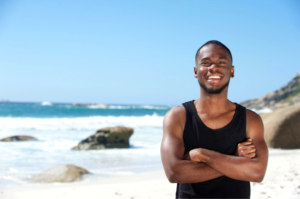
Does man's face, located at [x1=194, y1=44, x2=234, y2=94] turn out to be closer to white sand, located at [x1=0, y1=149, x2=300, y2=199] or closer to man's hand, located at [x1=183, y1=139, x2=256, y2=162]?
man's hand, located at [x1=183, y1=139, x2=256, y2=162]

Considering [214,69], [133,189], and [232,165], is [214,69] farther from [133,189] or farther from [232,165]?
[133,189]

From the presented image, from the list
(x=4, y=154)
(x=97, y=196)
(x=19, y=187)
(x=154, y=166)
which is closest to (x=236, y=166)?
(x=97, y=196)

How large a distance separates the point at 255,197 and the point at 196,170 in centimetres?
306

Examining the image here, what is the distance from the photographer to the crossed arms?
6.63 feet

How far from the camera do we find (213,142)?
2.11 m

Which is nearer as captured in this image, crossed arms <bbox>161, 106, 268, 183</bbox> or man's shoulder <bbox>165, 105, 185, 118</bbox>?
crossed arms <bbox>161, 106, 268, 183</bbox>

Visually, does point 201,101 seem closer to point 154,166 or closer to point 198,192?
point 198,192

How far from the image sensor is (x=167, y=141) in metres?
2.10

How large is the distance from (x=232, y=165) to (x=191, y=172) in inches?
11.4

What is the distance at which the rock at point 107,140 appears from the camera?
11102 mm

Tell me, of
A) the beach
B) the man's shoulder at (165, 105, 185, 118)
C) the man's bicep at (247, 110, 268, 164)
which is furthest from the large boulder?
the man's shoulder at (165, 105, 185, 118)

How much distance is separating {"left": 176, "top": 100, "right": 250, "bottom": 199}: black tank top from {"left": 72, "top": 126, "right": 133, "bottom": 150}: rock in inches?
366

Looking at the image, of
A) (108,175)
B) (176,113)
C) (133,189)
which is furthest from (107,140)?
(176,113)

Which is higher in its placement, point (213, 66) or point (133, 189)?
point (213, 66)
